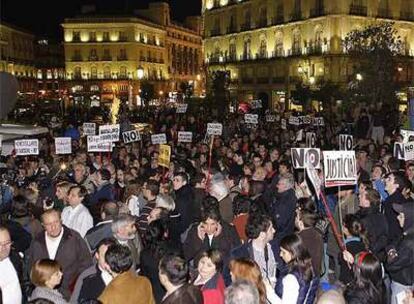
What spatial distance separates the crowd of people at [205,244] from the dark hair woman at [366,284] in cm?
1

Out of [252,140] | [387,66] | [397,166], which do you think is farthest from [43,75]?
[397,166]

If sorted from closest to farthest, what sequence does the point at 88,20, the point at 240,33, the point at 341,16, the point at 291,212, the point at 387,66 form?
the point at 291,212 → the point at 387,66 → the point at 341,16 → the point at 240,33 → the point at 88,20

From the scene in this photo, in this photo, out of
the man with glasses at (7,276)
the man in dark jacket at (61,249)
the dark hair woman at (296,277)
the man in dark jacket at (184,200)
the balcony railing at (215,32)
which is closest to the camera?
the dark hair woman at (296,277)

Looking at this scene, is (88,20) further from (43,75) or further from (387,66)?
(387,66)

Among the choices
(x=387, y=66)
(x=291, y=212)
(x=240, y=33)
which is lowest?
(x=291, y=212)

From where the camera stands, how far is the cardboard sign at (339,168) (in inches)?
368

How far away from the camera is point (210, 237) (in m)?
8.26

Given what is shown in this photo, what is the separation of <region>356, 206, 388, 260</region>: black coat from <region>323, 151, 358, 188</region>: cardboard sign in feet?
2.10

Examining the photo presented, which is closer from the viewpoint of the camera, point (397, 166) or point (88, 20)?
point (397, 166)

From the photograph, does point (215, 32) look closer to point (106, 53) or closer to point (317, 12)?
point (317, 12)

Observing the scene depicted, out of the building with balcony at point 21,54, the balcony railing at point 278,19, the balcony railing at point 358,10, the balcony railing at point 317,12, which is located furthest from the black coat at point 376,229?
the building with balcony at point 21,54

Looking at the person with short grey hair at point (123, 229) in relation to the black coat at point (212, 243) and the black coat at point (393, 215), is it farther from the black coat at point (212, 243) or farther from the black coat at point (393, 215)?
Answer: the black coat at point (393, 215)

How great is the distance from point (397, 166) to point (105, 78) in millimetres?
→ 86525

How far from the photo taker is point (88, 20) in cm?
Result: 9669
